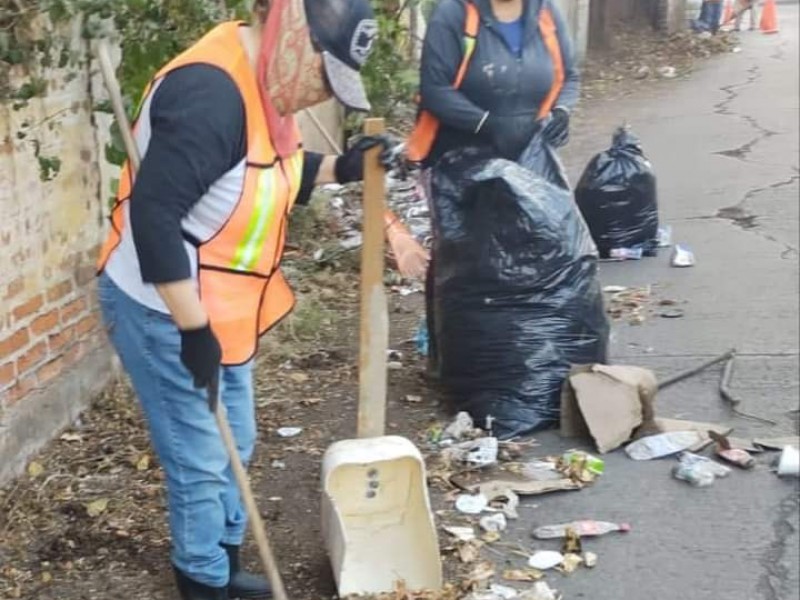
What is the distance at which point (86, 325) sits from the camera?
181 inches

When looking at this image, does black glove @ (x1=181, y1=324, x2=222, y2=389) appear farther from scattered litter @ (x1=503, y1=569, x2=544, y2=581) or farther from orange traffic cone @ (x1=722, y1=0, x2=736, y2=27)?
orange traffic cone @ (x1=722, y1=0, x2=736, y2=27)

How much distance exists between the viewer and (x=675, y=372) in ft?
17.3

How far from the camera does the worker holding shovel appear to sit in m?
2.64

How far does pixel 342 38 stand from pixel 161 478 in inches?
78.6

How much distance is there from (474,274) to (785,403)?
1368 millimetres

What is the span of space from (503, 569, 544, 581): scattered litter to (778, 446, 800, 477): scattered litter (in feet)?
3.49

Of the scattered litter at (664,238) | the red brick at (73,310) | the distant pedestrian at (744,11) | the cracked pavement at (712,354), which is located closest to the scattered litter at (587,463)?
the cracked pavement at (712,354)

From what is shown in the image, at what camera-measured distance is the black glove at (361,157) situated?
3.26 metres

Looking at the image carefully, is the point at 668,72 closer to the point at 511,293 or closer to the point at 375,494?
the point at 511,293

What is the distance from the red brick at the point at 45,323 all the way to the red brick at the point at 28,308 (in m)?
0.04

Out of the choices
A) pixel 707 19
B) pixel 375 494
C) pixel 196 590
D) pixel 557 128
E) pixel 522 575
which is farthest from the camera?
pixel 707 19

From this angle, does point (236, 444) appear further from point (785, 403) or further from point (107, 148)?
point (785, 403)

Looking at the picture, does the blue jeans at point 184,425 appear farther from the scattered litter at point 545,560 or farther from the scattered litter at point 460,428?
the scattered litter at point 460,428

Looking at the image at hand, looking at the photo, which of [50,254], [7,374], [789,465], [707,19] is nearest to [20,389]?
[7,374]
